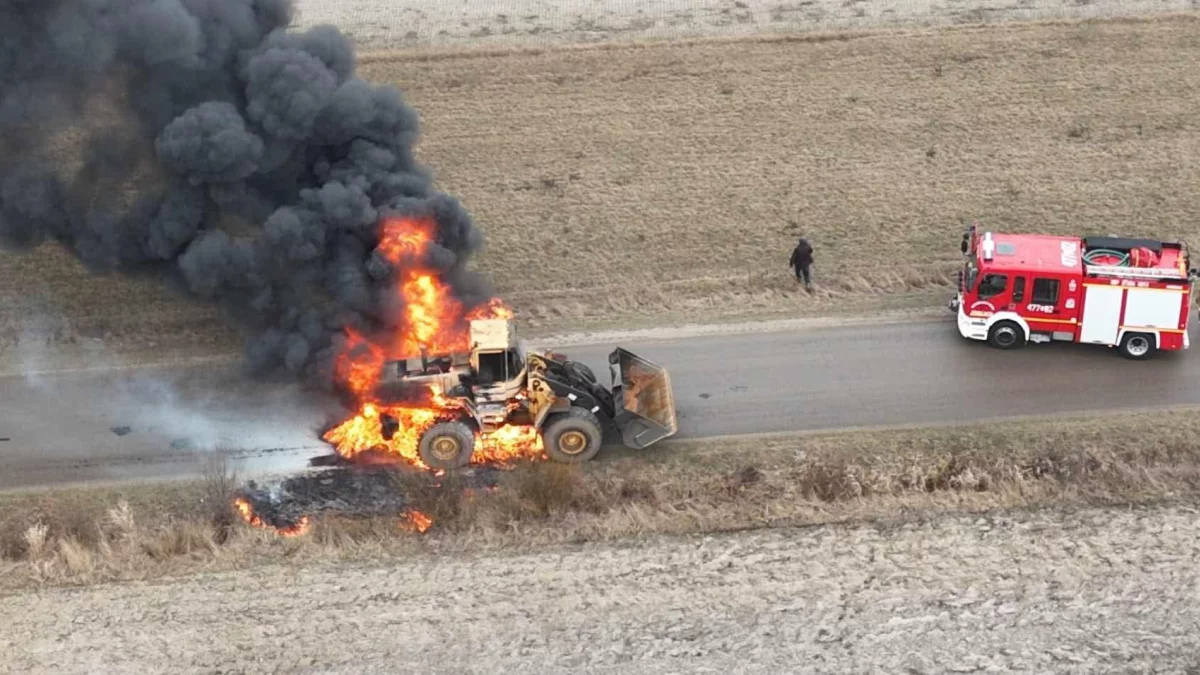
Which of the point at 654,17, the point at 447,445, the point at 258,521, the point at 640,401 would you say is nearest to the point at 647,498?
the point at 640,401

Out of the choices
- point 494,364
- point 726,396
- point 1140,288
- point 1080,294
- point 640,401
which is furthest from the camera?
point 1080,294

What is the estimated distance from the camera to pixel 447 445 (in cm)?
2180

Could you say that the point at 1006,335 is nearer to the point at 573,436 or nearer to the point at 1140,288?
the point at 1140,288

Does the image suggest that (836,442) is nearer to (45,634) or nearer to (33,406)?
(45,634)

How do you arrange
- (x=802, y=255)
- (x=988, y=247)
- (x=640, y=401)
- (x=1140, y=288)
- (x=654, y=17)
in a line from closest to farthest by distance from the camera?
1. (x=640, y=401)
2. (x=1140, y=288)
3. (x=988, y=247)
4. (x=802, y=255)
5. (x=654, y=17)

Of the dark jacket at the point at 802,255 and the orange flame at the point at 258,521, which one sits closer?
the orange flame at the point at 258,521

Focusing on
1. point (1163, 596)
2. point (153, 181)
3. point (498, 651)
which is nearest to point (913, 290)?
point (1163, 596)

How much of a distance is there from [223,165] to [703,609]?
1096cm

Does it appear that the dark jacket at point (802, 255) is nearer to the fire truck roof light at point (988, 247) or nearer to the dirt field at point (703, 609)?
the fire truck roof light at point (988, 247)

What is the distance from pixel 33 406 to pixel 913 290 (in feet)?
57.7

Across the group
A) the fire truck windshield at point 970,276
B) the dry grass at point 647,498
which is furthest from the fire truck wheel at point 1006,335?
the dry grass at point 647,498

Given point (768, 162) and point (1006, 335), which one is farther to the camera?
point (768, 162)

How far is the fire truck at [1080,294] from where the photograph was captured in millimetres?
24250

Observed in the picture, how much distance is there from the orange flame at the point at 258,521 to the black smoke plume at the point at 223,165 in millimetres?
2672
